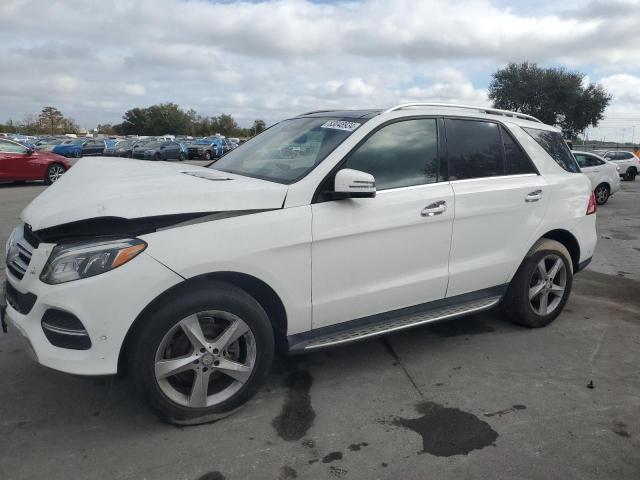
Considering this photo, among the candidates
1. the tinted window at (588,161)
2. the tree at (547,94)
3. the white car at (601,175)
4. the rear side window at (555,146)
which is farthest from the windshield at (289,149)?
the tree at (547,94)

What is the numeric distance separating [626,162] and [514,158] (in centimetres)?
2567

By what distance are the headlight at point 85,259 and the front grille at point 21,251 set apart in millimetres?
246

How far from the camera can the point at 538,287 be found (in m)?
4.38

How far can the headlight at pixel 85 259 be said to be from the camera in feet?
8.38

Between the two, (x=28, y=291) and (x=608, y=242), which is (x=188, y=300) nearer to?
(x=28, y=291)

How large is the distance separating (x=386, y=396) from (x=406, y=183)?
1.38 metres

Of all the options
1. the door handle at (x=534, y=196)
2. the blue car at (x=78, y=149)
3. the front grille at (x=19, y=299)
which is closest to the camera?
the front grille at (x=19, y=299)

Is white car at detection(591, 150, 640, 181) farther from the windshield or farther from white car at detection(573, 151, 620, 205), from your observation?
the windshield

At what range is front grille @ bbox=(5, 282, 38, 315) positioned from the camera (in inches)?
105

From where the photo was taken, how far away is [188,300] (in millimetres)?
2723

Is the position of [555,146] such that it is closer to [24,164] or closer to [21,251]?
[21,251]

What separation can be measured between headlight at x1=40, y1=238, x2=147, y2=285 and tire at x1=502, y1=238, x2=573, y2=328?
10.0ft

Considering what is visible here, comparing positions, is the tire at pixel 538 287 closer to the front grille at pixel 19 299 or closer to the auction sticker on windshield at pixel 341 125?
the auction sticker on windshield at pixel 341 125

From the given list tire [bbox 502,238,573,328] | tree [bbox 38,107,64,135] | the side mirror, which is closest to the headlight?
the side mirror
